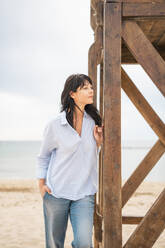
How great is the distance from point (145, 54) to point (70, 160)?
100 cm

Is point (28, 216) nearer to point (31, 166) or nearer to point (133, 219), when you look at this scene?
point (133, 219)

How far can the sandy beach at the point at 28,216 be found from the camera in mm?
5258

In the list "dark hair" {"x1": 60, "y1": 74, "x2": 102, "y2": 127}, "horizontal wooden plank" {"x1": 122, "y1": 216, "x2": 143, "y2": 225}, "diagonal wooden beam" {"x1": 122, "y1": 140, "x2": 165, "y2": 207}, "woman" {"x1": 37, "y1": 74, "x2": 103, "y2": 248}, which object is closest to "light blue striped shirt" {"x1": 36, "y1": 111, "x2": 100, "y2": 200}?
"woman" {"x1": 37, "y1": 74, "x2": 103, "y2": 248}

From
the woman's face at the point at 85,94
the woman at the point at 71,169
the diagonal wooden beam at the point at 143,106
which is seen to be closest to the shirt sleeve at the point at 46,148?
the woman at the point at 71,169

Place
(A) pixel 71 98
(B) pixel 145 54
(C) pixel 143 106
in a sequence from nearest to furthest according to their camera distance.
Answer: (B) pixel 145 54, (A) pixel 71 98, (C) pixel 143 106

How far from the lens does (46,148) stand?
8.40ft

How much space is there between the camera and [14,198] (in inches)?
386

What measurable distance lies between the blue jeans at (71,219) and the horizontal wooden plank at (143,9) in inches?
57.8

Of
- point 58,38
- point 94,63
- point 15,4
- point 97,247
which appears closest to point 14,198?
point 97,247

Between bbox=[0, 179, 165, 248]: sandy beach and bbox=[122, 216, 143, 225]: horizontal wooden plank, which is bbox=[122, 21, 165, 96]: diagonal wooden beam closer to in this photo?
bbox=[122, 216, 143, 225]: horizontal wooden plank

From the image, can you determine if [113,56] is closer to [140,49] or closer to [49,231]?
[140,49]

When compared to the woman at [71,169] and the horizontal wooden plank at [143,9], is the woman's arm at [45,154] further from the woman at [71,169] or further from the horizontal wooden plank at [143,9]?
the horizontal wooden plank at [143,9]

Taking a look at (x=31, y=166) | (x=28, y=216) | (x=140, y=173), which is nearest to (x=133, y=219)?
(x=140, y=173)

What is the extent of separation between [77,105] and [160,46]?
1754 mm
